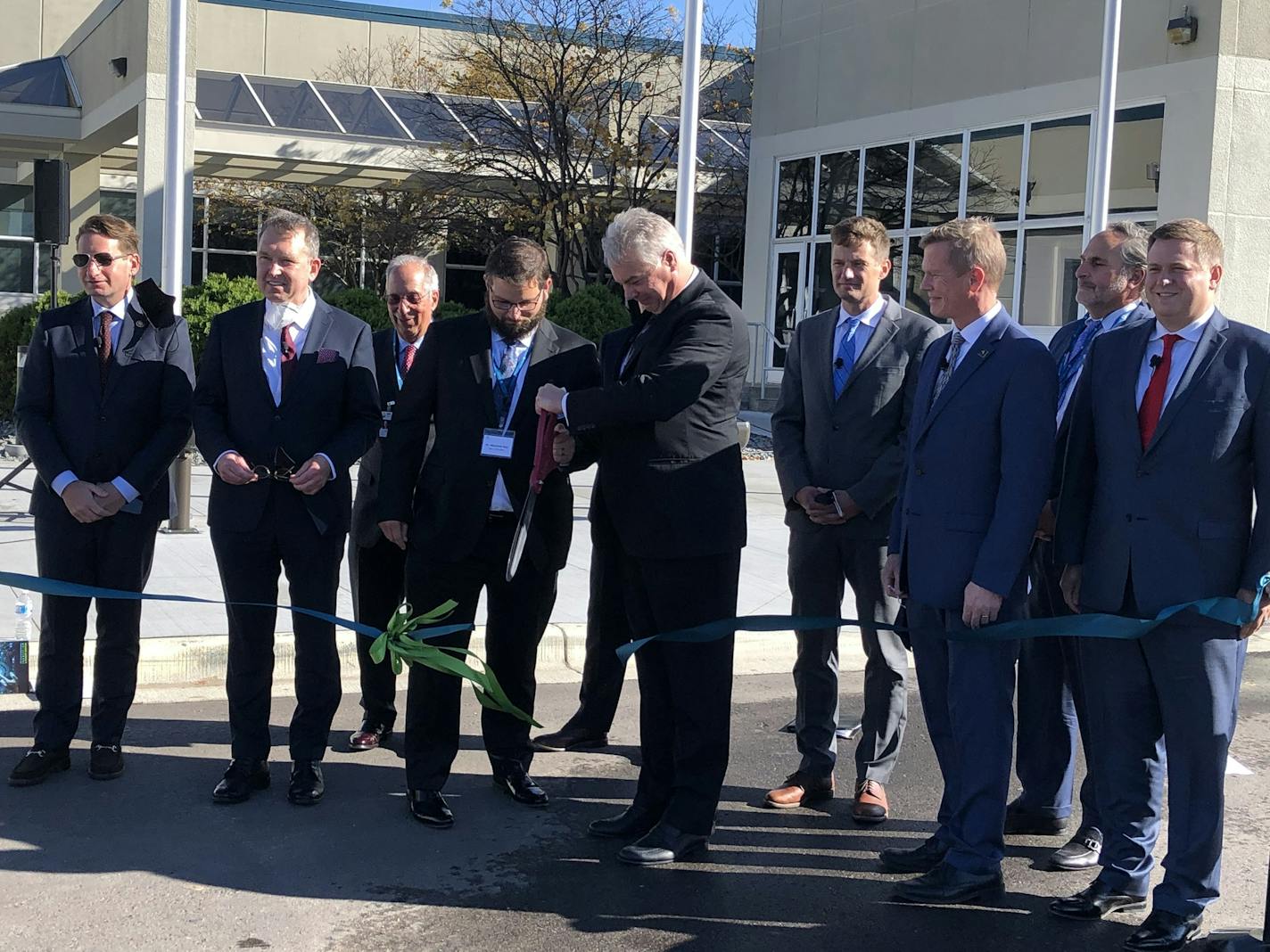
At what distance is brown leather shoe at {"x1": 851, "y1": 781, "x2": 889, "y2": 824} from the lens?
542 centimetres

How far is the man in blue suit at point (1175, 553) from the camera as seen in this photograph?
4270 millimetres

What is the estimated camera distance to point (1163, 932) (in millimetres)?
4230

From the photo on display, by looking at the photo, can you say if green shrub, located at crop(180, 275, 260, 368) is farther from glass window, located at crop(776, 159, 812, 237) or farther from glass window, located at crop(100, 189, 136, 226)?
glass window, located at crop(100, 189, 136, 226)

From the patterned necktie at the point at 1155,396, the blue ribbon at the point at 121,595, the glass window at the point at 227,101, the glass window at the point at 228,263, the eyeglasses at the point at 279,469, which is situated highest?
the glass window at the point at 227,101

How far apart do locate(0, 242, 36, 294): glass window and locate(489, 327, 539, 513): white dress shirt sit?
24227 millimetres

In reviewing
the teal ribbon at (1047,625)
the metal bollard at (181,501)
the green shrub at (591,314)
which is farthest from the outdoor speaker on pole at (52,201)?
the teal ribbon at (1047,625)

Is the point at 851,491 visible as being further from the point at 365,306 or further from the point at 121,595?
the point at 365,306

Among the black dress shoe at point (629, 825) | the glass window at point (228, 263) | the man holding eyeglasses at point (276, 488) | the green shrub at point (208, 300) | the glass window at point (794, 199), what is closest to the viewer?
the black dress shoe at point (629, 825)

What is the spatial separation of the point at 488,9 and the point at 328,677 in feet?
72.0

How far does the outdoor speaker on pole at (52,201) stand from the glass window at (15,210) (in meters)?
14.9

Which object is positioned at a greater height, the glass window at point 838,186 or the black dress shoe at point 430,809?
the glass window at point 838,186

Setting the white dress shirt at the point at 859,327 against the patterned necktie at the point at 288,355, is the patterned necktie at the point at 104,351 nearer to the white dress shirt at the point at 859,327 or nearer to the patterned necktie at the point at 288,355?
the patterned necktie at the point at 288,355

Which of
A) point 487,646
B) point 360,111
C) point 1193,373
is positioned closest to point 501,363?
point 487,646

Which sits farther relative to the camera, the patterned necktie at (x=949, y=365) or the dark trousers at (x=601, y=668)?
the dark trousers at (x=601, y=668)
